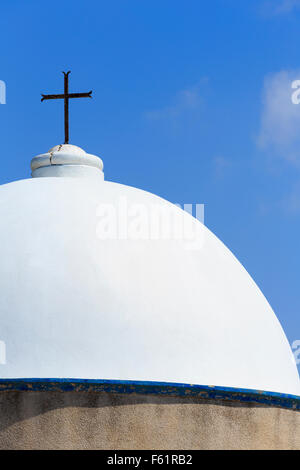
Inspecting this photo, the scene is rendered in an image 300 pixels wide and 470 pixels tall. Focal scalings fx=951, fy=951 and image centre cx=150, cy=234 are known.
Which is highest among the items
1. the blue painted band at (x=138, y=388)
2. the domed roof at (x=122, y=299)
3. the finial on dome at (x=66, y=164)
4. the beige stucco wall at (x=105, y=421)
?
the finial on dome at (x=66, y=164)

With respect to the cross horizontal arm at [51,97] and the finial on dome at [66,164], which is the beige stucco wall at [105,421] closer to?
the finial on dome at [66,164]

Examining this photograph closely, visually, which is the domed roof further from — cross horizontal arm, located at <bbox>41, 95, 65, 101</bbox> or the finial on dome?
cross horizontal arm, located at <bbox>41, 95, 65, 101</bbox>

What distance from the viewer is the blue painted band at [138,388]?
862 centimetres

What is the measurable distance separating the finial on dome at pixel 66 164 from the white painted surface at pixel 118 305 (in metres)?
0.84

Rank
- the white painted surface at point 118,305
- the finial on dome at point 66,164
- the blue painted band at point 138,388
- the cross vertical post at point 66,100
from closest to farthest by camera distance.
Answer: the blue painted band at point 138,388 → the white painted surface at point 118,305 → the finial on dome at point 66,164 → the cross vertical post at point 66,100

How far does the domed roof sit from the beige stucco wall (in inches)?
8.4

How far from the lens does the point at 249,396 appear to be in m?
9.23

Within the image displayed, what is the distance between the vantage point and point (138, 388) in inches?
345

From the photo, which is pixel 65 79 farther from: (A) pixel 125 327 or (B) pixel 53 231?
A: (A) pixel 125 327

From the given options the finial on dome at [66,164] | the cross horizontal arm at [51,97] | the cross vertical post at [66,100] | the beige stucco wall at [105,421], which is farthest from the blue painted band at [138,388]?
the cross horizontal arm at [51,97]

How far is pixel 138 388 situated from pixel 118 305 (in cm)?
86

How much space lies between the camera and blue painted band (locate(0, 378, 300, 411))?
8617 mm

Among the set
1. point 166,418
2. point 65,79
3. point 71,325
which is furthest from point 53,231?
point 65,79

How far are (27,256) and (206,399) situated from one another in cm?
224
